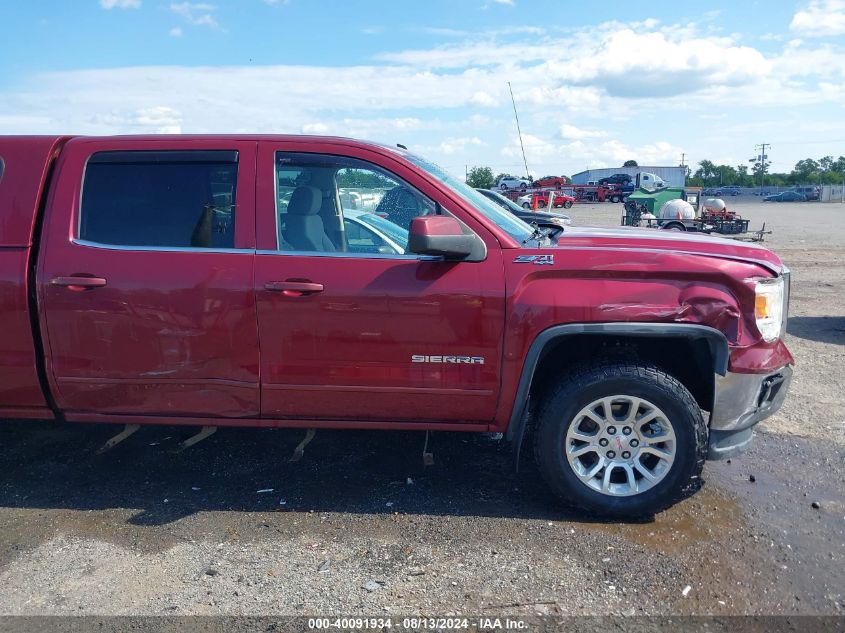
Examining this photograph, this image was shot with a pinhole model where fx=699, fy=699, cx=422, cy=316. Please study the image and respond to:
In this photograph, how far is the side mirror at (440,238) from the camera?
11.5ft

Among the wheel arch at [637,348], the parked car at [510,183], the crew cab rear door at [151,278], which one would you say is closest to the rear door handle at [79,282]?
the crew cab rear door at [151,278]

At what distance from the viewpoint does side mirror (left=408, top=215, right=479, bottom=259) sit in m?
3.50

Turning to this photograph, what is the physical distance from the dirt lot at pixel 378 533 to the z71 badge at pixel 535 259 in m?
1.40

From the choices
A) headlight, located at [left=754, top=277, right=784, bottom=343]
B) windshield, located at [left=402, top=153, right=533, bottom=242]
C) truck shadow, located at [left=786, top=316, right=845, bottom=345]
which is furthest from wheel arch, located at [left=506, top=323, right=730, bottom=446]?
truck shadow, located at [left=786, top=316, right=845, bottom=345]

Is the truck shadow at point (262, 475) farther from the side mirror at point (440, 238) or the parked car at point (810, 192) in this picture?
the parked car at point (810, 192)

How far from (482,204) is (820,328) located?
6223mm

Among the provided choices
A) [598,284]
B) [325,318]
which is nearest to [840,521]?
[598,284]

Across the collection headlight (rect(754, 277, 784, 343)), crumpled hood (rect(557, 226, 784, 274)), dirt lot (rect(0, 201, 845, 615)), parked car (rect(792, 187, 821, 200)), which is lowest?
dirt lot (rect(0, 201, 845, 615))

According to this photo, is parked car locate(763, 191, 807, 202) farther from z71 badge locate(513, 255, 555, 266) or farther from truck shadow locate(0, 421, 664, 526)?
z71 badge locate(513, 255, 555, 266)

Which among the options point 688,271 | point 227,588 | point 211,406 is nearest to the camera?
point 227,588

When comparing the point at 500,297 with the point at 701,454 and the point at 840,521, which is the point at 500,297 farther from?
the point at 840,521

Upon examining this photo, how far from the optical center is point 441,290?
3.68 metres

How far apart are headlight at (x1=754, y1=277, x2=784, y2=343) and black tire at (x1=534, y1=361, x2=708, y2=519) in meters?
0.53

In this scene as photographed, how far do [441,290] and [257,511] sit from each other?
164 centimetres
